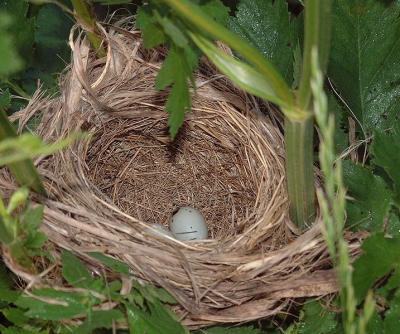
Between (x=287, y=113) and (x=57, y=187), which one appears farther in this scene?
(x=57, y=187)

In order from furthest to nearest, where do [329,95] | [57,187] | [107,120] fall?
[107,120] → [329,95] → [57,187]

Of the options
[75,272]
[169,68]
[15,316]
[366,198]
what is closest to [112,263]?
[75,272]

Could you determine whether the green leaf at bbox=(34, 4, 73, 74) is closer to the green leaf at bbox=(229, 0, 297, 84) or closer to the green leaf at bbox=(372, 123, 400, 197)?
the green leaf at bbox=(229, 0, 297, 84)

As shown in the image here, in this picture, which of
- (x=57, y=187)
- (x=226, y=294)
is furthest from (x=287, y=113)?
(x=57, y=187)

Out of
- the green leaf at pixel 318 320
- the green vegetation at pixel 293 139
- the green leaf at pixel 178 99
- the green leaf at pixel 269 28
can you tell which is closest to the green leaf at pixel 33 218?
the green vegetation at pixel 293 139

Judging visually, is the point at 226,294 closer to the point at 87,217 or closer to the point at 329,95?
the point at 87,217

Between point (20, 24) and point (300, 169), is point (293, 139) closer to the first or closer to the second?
point (300, 169)
